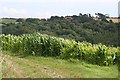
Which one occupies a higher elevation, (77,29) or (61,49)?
(61,49)

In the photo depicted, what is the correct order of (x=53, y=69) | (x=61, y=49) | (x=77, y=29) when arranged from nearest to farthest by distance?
(x=53, y=69)
(x=61, y=49)
(x=77, y=29)

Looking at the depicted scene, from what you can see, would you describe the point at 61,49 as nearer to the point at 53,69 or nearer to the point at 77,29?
the point at 53,69

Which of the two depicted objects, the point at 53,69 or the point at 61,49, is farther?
the point at 61,49

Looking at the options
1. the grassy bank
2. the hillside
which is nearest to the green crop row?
the grassy bank

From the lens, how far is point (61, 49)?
14031 millimetres

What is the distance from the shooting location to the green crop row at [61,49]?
13.1 m

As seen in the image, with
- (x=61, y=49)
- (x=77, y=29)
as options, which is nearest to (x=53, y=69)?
(x=61, y=49)

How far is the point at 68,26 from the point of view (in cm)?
3234

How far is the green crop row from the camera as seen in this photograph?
1314 cm

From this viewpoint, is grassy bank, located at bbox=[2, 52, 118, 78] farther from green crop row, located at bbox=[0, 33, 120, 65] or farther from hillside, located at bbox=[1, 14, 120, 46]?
hillside, located at bbox=[1, 14, 120, 46]

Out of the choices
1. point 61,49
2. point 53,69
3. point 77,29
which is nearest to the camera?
point 53,69

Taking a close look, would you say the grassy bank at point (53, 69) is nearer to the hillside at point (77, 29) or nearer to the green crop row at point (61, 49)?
the green crop row at point (61, 49)

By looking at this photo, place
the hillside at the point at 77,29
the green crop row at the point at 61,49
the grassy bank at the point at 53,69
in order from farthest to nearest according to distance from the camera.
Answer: the hillside at the point at 77,29
the green crop row at the point at 61,49
the grassy bank at the point at 53,69

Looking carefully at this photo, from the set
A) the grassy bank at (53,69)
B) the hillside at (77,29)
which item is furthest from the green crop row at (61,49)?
the hillside at (77,29)
